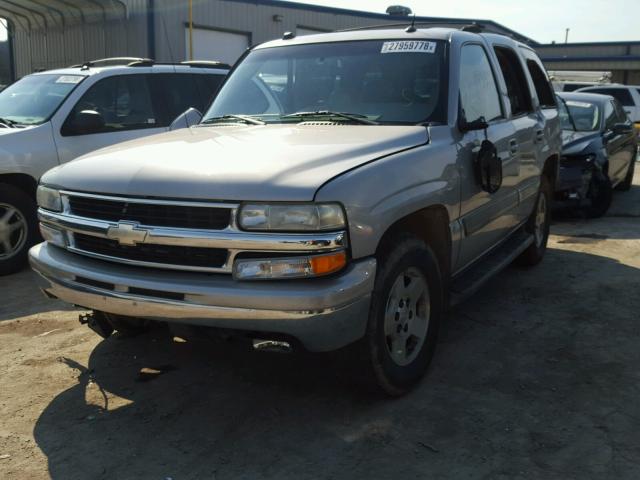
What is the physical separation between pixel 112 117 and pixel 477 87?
12.5 feet

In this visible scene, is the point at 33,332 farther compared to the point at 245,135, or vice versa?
the point at 33,332

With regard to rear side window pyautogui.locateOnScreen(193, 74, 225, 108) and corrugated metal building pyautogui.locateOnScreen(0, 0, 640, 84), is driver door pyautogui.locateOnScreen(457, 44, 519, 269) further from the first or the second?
corrugated metal building pyautogui.locateOnScreen(0, 0, 640, 84)

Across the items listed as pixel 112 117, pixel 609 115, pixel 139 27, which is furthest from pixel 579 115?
pixel 139 27

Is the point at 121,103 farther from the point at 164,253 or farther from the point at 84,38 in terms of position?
the point at 84,38

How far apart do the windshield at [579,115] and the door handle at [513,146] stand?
16.6 ft

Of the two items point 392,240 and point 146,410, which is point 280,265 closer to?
point 392,240

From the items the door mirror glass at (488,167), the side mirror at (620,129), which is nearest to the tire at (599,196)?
the side mirror at (620,129)

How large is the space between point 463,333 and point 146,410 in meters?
2.20

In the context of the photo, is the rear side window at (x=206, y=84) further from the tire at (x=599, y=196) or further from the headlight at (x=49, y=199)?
the tire at (x=599, y=196)

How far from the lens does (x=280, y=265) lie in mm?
2771

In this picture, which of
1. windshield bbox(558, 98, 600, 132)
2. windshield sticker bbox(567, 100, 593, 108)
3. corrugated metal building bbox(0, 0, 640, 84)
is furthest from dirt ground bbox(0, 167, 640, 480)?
corrugated metal building bbox(0, 0, 640, 84)

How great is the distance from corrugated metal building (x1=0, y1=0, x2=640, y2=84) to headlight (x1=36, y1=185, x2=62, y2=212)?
12091 millimetres

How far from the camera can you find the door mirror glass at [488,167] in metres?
3.97

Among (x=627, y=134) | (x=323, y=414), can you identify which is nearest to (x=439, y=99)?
(x=323, y=414)
